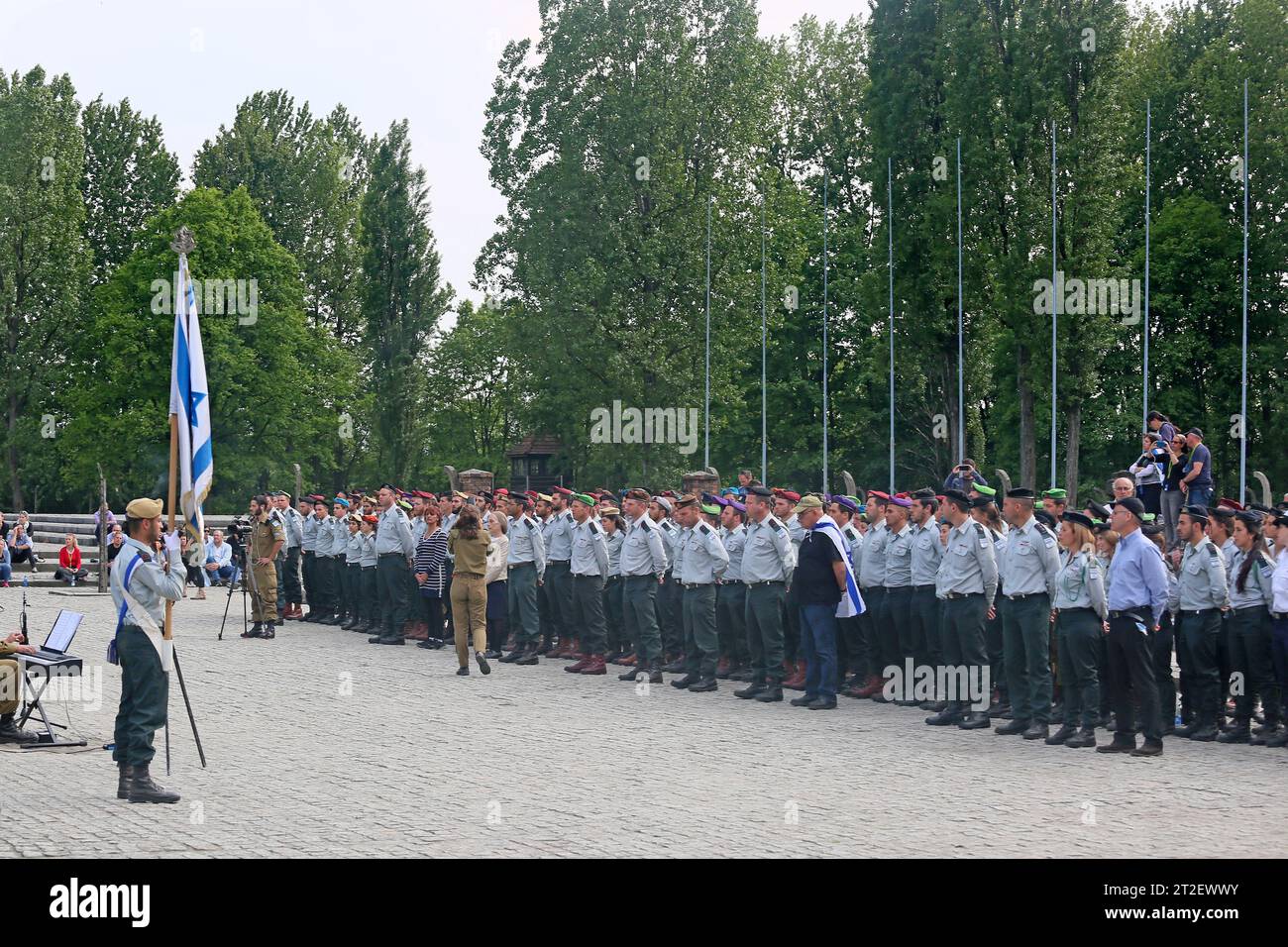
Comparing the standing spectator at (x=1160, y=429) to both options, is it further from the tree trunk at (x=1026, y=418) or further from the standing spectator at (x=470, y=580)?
the tree trunk at (x=1026, y=418)

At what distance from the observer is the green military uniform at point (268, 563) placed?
24.3m

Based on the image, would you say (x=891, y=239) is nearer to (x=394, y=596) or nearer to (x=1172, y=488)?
(x=1172, y=488)

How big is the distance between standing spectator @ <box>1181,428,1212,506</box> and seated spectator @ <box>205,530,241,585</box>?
2451cm

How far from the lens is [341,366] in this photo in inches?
2564

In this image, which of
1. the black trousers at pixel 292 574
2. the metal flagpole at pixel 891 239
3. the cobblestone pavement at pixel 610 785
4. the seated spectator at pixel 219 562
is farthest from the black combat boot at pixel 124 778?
the metal flagpole at pixel 891 239

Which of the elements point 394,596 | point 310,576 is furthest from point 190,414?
point 310,576

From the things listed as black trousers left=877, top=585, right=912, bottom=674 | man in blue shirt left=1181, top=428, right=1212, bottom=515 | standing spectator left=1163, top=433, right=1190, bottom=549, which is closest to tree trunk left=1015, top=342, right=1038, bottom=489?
standing spectator left=1163, top=433, right=1190, bottom=549

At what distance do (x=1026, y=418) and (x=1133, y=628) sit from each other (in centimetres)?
2646

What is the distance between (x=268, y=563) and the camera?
2475 centimetres

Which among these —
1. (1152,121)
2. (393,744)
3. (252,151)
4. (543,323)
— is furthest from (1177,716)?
(252,151)

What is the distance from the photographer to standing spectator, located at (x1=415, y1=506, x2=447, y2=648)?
2216 centimetres

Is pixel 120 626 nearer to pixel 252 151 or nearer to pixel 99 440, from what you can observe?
pixel 99 440

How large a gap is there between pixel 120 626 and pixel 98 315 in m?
49.6

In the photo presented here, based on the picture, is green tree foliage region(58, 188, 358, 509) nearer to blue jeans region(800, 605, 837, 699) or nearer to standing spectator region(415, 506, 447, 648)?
standing spectator region(415, 506, 447, 648)
